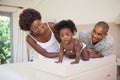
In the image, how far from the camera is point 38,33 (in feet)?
3.47

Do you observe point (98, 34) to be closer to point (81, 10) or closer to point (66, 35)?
point (66, 35)

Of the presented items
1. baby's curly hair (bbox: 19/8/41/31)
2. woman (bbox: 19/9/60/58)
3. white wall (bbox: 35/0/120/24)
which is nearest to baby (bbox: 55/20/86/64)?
woman (bbox: 19/9/60/58)

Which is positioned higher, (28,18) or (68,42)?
(28,18)

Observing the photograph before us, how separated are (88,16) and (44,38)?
1.60 m

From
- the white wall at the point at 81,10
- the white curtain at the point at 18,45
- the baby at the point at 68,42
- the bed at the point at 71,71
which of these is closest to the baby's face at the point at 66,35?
the baby at the point at 68,42

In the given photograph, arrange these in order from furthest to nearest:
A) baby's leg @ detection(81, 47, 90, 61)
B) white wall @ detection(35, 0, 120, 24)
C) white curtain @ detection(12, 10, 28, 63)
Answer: white curtain @ detection(12, 10, 28, 63)
white wall @ detection(35, 0, 120, 24)
baby's leg @ detection(81, 47, 90, 61)

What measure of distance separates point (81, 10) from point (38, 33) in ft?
5.77

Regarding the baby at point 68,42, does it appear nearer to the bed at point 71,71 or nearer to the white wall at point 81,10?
the bed at point 71,71

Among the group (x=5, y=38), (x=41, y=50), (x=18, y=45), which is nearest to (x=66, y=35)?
(x=41, y=50)

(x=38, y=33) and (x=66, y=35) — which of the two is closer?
(x=66, y=35)

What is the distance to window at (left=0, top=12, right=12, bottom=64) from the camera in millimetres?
3082

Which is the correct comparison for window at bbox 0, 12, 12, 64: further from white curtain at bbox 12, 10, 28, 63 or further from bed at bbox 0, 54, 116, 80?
bed at bbox 0, 54, 116, 80

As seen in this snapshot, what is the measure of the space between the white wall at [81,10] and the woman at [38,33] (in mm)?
1438

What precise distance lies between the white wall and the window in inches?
24.6
